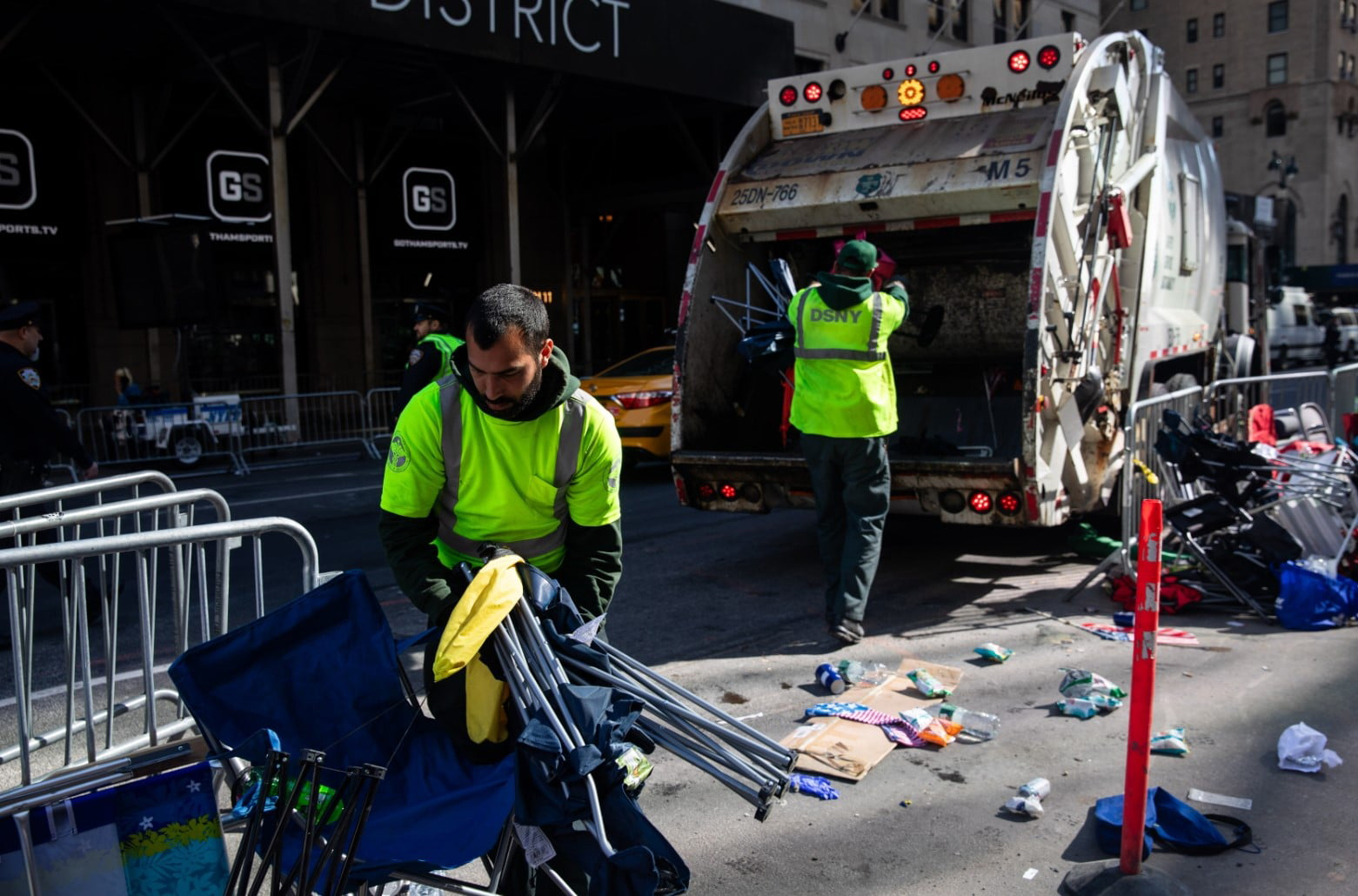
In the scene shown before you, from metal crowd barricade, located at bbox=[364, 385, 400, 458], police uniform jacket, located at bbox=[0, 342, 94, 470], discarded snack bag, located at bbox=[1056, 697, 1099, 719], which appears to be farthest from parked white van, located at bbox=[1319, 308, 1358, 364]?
police uniform jacket, located at bbox=[0, 342, 94, 470]

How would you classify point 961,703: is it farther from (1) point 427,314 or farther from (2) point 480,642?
(1) point 427,314

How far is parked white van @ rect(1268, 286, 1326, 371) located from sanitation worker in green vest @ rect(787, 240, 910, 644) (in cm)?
2148

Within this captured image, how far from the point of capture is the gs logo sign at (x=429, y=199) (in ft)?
66.8

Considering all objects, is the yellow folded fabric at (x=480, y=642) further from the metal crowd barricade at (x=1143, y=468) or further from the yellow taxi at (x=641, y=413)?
the yellow taxi at (x=641, y=413)

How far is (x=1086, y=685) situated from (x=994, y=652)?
0.62 m

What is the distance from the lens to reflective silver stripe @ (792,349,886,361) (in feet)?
19.2

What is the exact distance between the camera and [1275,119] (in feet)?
211

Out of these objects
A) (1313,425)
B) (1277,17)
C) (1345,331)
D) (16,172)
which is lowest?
(1313,425)

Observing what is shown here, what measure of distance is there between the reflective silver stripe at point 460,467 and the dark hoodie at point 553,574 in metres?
0.04

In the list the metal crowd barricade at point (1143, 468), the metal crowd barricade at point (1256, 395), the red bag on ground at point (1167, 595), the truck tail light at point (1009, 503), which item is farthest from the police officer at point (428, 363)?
the metal crowd barricade at point (1256, 395)

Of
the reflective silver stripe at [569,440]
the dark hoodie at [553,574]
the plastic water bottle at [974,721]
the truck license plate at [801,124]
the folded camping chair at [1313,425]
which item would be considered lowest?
the plastic water bottle at [974,721]

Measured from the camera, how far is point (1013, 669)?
541 centimetres

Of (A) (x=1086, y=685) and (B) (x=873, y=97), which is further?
(B) (x=873, y=97)

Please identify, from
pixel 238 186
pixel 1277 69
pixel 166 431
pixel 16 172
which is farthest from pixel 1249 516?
pixel 1277 69
